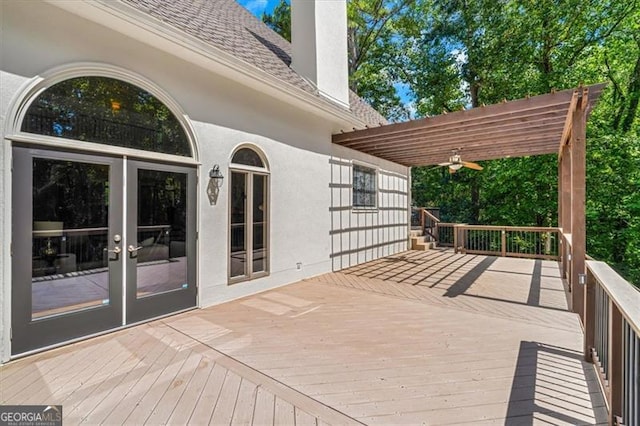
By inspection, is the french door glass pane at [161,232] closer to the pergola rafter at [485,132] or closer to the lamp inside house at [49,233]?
the lamp inside house at [49,233]

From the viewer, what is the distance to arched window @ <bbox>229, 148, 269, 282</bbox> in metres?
5.12

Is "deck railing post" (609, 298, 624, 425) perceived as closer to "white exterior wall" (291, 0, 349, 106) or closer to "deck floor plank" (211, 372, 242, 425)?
"deck floor plank" (211, 372, 242, 425)

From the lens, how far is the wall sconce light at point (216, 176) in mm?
4664

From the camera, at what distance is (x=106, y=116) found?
142 inches

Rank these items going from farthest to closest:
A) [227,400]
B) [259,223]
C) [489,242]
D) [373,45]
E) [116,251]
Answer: [373,45], [489,242], [259,223], [116,251], [227,400]

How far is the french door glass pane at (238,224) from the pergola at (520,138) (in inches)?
126

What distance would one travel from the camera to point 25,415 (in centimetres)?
226

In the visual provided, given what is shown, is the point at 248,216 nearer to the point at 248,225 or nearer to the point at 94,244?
the point at 248,225

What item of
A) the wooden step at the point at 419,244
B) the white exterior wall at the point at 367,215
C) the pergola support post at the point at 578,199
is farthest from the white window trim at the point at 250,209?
the wooden step at the point at 419,244

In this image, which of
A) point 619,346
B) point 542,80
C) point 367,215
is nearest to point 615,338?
point 619,346

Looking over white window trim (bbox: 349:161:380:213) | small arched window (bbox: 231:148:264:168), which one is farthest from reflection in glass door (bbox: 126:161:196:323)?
white window trim (bbox: 349:161:380:213)

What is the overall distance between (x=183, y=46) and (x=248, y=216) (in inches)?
105

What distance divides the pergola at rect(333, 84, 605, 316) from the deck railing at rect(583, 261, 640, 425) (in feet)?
5.23

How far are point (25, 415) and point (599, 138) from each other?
52.3ft
